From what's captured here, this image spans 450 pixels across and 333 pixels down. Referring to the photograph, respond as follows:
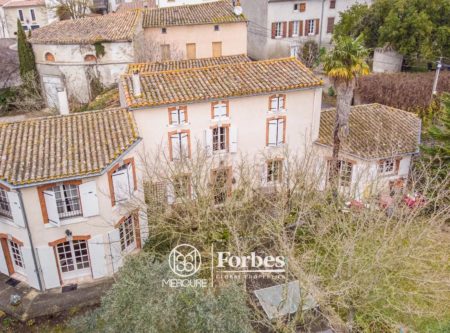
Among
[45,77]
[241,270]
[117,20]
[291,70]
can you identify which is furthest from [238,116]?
[45,77]

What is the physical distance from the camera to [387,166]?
2833cm

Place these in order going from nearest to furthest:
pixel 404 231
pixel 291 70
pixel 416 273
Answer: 1. pixel 404 231
2. pixel 416 273
3. pixel 291 70

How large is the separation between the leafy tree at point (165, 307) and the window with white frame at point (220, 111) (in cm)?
1301

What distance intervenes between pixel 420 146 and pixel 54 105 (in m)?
32.0

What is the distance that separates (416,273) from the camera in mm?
17516

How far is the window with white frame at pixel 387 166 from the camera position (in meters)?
27.8

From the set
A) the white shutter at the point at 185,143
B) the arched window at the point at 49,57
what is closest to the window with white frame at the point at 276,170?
the white shutter at the point at 185,143

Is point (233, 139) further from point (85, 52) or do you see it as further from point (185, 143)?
point (85, 52)

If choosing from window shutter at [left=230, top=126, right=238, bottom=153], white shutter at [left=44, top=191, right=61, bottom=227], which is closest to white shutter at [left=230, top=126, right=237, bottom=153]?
window shutter at [left=230, top=126, right=238, bottom=153]

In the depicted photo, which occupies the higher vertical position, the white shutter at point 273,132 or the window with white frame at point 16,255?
the white shutter at point 273,132

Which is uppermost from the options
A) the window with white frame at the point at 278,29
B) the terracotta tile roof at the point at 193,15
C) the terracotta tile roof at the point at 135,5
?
the terracotta tile roof at the point at 135,5

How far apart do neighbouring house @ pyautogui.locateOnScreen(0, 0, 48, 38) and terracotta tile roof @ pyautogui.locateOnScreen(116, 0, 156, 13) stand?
1361 centimetres

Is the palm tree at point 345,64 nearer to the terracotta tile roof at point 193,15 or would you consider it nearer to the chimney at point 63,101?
the chimney at point 63,101

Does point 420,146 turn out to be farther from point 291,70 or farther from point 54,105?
point 54,105
